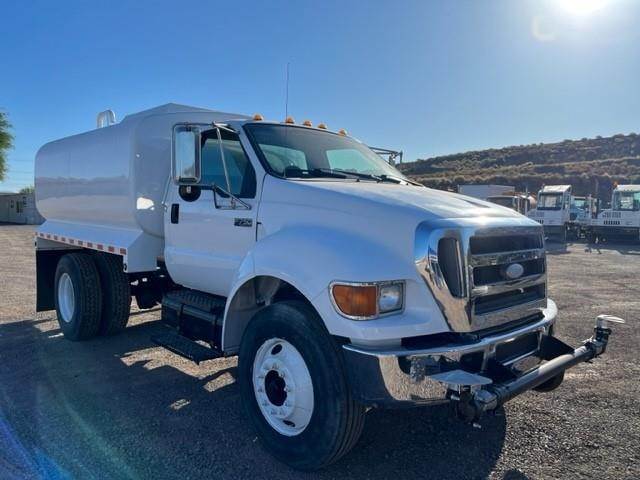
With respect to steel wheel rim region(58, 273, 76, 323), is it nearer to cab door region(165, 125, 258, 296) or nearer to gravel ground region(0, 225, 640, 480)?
gravel ground region(0, 225, 640, 480)

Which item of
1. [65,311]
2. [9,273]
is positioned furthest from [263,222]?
[9,273]

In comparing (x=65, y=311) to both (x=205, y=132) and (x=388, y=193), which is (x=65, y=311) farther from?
(x=388, y=193)

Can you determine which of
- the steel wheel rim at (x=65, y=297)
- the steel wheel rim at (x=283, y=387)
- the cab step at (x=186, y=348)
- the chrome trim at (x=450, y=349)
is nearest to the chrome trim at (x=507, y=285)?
the chrome trim at (x=450, y=349)

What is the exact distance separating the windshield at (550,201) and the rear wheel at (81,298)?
25.2 m

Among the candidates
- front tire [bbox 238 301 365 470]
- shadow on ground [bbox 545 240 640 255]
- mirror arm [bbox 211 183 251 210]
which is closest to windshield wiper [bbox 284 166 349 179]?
mirror arm [bbox 211 183 251 210]

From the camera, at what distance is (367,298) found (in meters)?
2.89

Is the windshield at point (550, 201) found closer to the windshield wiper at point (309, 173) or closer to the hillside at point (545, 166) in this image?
the hillside at point (545, 166)

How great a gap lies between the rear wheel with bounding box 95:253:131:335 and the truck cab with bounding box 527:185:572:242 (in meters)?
23.7

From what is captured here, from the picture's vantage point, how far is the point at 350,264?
9.77 feet

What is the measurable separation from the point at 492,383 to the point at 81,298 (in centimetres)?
509

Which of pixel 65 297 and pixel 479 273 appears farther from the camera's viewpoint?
pixel 65 297

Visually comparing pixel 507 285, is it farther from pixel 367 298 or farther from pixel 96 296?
pixel 96 296

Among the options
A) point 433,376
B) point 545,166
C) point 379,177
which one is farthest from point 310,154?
point 545,166

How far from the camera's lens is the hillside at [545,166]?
1799 inches
